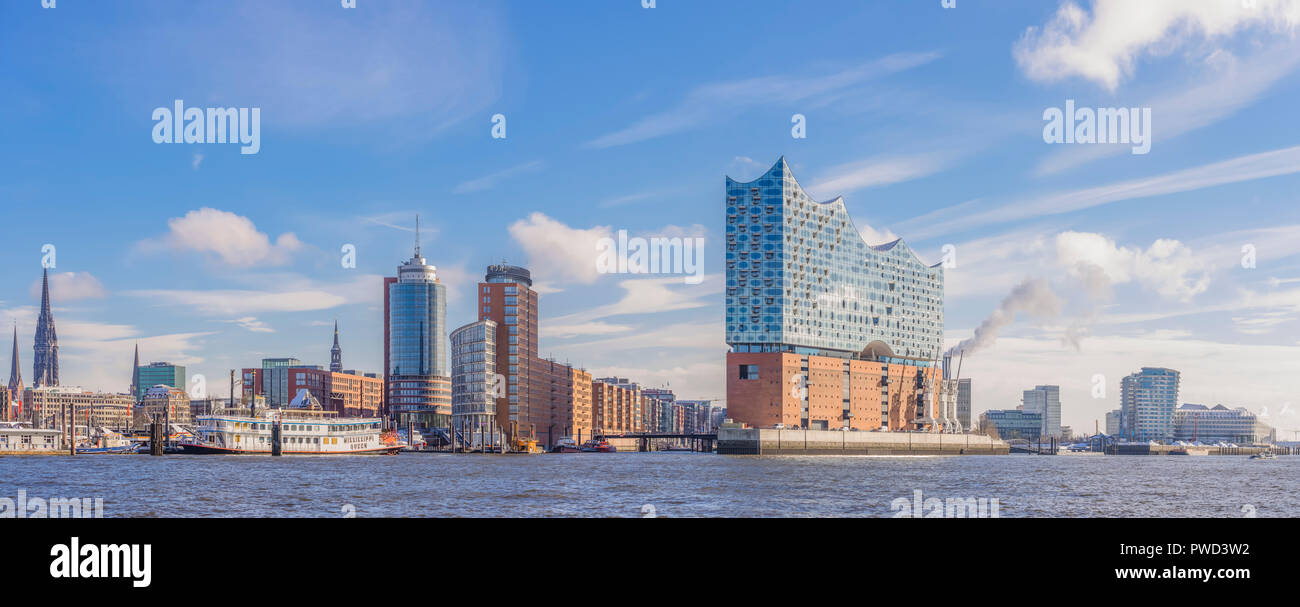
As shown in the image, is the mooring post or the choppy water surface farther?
the mooring post

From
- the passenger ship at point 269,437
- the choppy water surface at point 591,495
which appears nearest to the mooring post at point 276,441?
the passenger ship at point 269,437

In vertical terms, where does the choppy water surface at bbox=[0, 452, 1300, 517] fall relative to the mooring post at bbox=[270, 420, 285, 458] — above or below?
above

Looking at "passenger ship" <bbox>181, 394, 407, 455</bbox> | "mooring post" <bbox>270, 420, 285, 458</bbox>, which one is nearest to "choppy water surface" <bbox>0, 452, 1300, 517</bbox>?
"passenger ship" <bbox>181, 394, 407, 455</bbox>

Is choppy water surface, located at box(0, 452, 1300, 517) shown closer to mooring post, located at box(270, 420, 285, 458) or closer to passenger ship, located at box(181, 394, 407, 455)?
passenger ship, located at box(181, 394, 407, 455)

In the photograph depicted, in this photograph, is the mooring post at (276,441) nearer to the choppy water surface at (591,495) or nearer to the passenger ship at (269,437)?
the passenger ship at (269,437)

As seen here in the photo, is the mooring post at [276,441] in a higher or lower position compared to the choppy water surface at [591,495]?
lower

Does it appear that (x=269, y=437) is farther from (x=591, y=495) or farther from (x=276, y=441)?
(x=591, y=495)

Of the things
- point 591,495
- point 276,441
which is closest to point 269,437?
point 276,441

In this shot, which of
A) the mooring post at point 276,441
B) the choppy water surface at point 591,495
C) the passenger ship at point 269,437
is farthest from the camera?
the mooring post at point 276,441

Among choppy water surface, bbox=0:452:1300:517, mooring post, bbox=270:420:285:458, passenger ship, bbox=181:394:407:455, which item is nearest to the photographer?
choppy water surface, bbox=0:452:1300:517

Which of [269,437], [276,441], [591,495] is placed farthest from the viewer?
[269,437]
